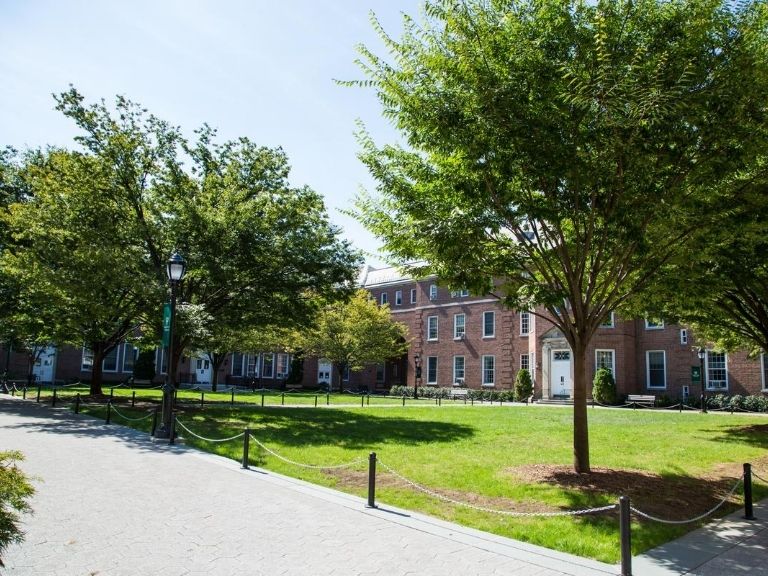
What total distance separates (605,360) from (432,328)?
1502cm

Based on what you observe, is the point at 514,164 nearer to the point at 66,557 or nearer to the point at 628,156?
the point at 628,156

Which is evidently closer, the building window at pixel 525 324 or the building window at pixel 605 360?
the building window at pixel 605 360

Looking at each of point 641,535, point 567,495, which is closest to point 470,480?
point 567,495

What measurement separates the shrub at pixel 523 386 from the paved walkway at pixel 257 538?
1058 inches

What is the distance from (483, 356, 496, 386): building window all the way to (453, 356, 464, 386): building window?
6.60ft

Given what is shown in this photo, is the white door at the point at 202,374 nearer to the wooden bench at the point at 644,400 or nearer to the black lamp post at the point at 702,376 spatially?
the wooden bench at the point at 644,400

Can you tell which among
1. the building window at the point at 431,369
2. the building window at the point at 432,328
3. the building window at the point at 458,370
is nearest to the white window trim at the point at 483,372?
the building window at the point at 458,370

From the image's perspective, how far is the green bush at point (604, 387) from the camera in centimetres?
3094

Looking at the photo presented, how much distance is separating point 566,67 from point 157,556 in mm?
7744

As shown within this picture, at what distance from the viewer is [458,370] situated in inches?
1660

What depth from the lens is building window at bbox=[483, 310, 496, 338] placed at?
132 ft

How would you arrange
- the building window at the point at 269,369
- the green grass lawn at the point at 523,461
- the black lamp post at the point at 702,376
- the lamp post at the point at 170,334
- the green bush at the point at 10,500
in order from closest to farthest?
the green bush at the point at 10,500 → the green grass lawn at the point at 523,461 → the lamp post at the point at 170,334 → the black lamp post at the point at 702,376 → the building window at the point at 269,369

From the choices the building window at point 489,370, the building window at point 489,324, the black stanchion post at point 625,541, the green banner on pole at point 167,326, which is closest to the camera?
the black stanchion post at point 625,541

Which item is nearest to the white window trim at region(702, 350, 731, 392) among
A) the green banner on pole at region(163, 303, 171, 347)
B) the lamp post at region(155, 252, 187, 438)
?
the lamp post at region(155, 252, 187, 438)
